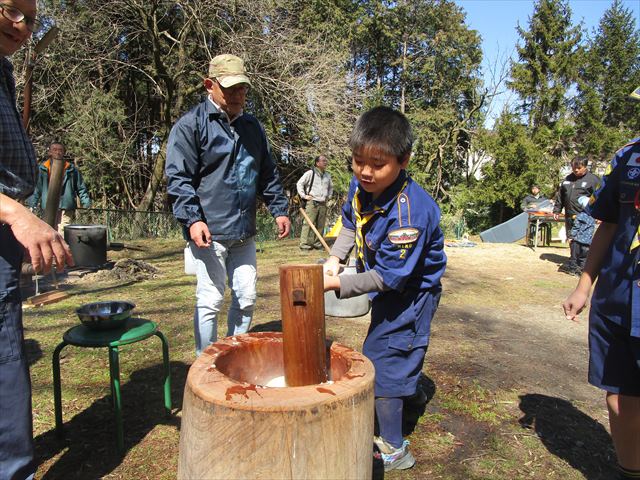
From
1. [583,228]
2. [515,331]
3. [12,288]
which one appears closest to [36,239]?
[12,288]

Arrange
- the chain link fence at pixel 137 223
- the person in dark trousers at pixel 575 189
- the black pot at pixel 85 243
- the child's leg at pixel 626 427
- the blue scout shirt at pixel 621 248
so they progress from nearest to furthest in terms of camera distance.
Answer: the blue scout shirt at pixel 621 248 → the child's leg at pixel 626 427 → the black pot at pixel 85 243 → the person in dark trousers at pixel 575 189 → the chain link fence at pixel 137 223

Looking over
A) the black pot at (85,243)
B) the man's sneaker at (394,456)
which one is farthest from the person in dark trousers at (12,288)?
the black pot at (85,243)

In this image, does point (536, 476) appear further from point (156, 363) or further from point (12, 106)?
point (12, 106)

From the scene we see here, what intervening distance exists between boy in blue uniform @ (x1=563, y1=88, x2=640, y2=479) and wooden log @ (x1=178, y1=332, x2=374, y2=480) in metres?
1.05

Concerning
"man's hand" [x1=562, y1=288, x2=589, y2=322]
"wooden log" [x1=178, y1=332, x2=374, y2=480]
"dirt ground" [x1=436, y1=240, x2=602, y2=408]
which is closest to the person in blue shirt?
"dirt ground" [x1=436, y1=240, x2=602, y2=408]

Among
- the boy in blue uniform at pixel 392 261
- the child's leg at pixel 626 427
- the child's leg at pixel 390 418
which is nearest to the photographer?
the child's leg at pixel 626 427

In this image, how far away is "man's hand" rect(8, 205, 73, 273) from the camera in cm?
137

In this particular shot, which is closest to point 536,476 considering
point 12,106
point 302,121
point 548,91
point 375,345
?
point 375,345

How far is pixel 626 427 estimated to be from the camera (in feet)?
6.23

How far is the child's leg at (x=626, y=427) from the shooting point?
1871 millimetres

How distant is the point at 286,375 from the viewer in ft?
5.45

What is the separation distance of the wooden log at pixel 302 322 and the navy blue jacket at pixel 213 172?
1286mm

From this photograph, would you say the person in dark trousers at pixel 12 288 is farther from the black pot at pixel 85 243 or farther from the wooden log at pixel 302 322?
the black pot at pixel 85 243

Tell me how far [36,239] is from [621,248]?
2061 mm
